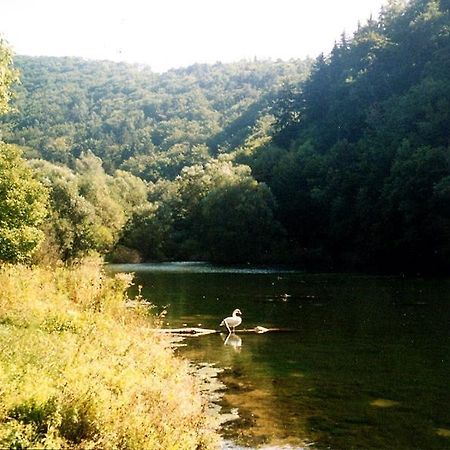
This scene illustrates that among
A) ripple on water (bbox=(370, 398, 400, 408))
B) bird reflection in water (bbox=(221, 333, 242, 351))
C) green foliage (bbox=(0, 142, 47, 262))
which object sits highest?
green foliage (bbox=(0, 142, 47, 262))

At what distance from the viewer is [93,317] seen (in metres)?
18.6

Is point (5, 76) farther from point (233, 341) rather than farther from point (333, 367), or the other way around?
point (333, 367)

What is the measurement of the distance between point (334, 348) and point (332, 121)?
9495cm

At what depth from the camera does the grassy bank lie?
9.10 m

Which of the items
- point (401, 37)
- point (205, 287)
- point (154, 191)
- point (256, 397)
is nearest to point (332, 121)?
point (401, 37)

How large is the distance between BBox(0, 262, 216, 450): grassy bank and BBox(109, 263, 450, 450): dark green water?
1.73 meters

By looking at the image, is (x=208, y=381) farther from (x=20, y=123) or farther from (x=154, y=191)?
(x=20, y=123)

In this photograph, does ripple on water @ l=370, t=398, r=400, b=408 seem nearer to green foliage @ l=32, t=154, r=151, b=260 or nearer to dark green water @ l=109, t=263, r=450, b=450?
dark green water @ l=109, t=263, r=450, b=450

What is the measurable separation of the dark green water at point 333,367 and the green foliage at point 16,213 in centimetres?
801

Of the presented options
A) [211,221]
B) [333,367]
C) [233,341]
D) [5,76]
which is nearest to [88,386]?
[333,367]

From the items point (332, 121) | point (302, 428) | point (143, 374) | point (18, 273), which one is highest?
point (332, 121)

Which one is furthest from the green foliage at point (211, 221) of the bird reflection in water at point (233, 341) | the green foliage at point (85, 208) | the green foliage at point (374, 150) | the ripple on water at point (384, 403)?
the ripple on water at point (384, 403)

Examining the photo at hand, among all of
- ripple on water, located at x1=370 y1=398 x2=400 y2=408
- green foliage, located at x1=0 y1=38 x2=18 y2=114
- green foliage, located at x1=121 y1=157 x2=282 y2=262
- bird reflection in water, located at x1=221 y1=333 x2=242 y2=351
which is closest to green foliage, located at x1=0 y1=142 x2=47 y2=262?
green foliage, located at x1=0 y1=38 x2=18 y2=114

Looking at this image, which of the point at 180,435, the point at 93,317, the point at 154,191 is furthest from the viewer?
the point at 154,191
